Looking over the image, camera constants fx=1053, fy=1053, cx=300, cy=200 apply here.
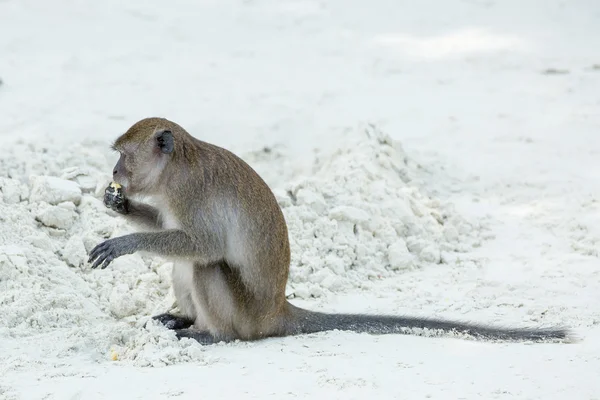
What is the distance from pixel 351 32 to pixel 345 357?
20.9 ft

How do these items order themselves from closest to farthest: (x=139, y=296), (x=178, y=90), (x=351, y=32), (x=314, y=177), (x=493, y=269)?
(x=139, y=296), (x=493, y=269), (x=314, y=177), (x=178, y=90), (x=351, y=32)

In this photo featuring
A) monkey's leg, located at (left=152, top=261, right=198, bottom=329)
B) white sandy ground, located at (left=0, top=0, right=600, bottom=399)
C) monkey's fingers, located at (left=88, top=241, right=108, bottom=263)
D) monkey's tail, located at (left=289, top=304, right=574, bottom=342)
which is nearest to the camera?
white sandy ground, located at (left=0, top=0, right=600, bottom=399)

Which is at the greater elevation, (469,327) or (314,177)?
(314,177)

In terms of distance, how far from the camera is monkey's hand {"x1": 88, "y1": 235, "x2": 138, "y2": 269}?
5.77 metres

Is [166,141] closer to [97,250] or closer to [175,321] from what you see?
[97,250]

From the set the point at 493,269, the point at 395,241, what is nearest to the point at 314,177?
the point at 395,241

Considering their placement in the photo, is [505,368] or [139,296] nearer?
[505,368]

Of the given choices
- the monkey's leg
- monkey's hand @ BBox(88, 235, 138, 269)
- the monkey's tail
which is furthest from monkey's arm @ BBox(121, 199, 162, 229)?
the monkey's tail

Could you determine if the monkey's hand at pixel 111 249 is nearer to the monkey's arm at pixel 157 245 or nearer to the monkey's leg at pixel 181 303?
the monkey's arm at pixel 157 245

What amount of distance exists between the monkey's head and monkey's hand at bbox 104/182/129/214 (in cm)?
8

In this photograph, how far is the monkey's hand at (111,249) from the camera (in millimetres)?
5770

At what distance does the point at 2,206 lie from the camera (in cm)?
689

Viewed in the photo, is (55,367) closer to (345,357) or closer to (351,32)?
(345,357)

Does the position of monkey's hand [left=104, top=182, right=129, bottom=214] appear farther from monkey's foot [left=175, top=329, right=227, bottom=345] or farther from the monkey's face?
monkey's foot [left=175, top=329, right=227, bottom=345]
